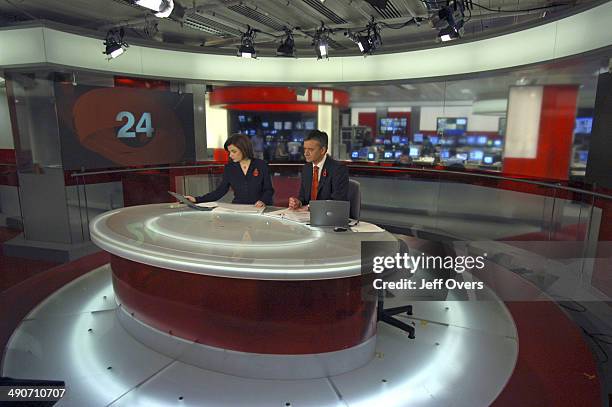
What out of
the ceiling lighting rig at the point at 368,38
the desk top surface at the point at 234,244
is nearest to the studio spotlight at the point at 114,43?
the ceiling lighting rig at the point at 368,38

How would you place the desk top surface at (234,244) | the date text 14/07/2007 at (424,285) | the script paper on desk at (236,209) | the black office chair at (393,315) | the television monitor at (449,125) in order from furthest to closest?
the television monitor at (449,125) → the script paper on desk at (236,209) → the black office chair at (393,315) → the date text 14/07/2007 at (424,285) → the desk top surface at (234,244)

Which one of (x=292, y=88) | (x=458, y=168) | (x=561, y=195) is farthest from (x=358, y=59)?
(x=561, y=195)

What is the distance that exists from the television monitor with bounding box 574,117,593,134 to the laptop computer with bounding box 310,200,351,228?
13.1ft

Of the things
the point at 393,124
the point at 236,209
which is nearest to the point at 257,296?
the point at 236,209

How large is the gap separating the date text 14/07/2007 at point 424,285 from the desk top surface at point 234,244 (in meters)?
0.29

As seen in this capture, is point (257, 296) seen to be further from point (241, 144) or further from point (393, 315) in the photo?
point (241, 144)

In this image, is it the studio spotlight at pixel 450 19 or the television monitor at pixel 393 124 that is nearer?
the studio spotlight at pixel 450 19

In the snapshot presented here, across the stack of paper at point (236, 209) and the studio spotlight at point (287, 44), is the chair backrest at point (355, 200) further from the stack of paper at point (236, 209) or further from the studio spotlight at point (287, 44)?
the studio spotlight at point (287, 44)

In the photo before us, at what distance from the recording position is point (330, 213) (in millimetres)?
2264

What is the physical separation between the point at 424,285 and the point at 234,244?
142cm

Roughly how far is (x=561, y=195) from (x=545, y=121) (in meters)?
2.02

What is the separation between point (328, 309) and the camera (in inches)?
76.8

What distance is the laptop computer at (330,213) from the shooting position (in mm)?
2258

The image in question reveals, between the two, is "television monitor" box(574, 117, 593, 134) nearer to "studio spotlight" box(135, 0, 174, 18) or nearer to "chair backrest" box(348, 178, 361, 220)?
"chair backrest" box(348, 178, 361, 220)
